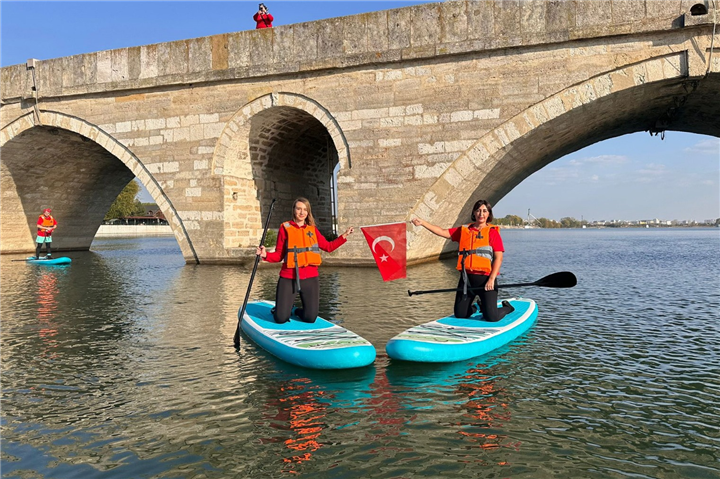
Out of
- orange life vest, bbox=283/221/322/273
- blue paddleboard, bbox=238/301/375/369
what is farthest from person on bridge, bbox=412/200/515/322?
blue paddleboard, bbox=238/301/375/369

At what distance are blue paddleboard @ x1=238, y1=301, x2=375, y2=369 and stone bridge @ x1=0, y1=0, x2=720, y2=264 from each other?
7.01m

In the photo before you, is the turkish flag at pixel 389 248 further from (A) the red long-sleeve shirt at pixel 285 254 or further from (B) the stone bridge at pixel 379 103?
(B) the stone bridge at pixel 379 103

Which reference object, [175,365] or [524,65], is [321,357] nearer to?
[175,365]

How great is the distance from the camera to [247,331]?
582 cm

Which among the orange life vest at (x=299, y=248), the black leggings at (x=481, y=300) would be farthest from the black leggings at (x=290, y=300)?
the black leggings at (x=481, y=300)

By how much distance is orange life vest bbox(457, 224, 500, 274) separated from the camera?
5.62 metres

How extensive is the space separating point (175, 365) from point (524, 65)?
9194mm

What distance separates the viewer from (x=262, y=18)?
14461mm

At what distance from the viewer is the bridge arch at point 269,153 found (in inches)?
521

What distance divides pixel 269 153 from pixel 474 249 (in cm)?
1069

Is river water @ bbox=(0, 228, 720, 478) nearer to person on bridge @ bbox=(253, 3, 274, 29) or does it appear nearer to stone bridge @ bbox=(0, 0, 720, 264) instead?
stone bridge @ bbox=(0, 0, 720, 264)

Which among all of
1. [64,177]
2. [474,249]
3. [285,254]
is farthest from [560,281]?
[64,177]

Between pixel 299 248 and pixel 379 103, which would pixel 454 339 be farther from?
pixel 379 103

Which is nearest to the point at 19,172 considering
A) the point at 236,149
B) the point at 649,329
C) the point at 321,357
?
the point at 236,149
